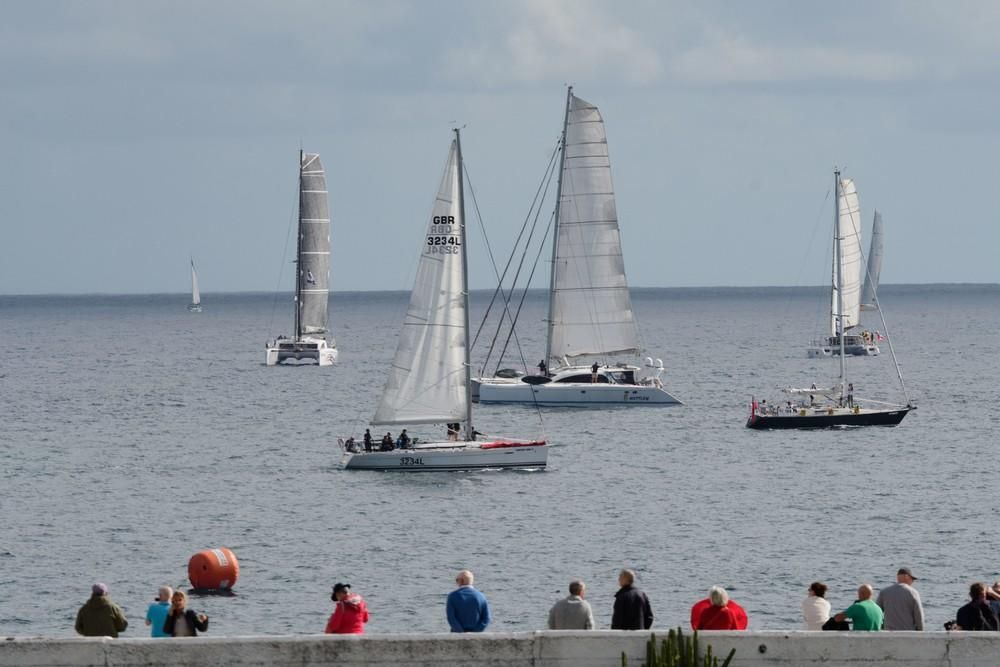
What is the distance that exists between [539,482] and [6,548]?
59.5 ft

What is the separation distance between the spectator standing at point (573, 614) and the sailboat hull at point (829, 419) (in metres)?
51.0

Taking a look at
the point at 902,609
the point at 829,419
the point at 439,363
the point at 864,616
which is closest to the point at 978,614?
the point at 902,609

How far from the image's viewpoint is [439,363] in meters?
53.5

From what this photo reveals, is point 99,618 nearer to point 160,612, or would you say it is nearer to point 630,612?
point 160,612

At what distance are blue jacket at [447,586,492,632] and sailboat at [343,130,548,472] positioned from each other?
3247 cm

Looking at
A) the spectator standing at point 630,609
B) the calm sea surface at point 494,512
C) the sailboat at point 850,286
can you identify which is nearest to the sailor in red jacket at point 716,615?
the spectator standing at point 630,609

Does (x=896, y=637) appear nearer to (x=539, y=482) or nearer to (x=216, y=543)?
(x=216, y=543)

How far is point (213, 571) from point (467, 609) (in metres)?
15.9

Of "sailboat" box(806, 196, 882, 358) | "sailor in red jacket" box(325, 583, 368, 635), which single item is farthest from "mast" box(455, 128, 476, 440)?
"sailor in red jacket" box(325, 583, 368, 635)

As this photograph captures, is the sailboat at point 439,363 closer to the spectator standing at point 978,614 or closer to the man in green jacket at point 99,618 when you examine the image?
the man in green jacket at point 99,618

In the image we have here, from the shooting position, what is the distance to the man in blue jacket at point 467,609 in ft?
65.6

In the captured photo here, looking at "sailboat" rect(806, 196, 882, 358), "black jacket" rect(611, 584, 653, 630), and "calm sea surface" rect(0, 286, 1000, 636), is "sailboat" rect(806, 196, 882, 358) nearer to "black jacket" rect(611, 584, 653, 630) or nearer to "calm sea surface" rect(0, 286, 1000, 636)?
"calm sea surface" rect(0, 286, 1000, 636)

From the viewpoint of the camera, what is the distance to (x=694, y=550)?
40938 millimetres

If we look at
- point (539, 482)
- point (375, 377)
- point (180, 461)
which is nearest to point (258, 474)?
point (180, 461)
